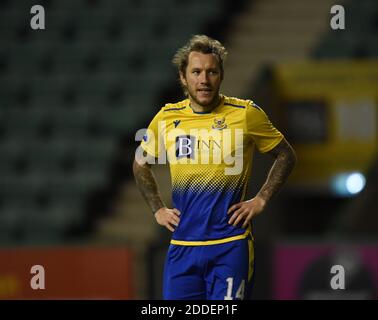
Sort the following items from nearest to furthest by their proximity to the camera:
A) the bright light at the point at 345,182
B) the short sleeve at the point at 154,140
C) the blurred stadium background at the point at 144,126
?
the short sleeve at the point at 154,140 → the blurred stadium background at the point at 144,126 → the bright light at the point at 345,182

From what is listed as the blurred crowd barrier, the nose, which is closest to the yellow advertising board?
the blurred crowd barrier

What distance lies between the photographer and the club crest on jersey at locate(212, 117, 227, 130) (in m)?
4.49

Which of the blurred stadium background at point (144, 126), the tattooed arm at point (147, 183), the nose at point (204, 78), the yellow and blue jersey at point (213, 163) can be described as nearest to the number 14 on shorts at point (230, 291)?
the yellow and blue jersey at point (213, 163)

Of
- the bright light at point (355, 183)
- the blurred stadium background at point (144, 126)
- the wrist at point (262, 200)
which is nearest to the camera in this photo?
the wrist at point (262, 200)

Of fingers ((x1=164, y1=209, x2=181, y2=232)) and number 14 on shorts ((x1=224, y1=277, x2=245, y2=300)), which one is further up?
fingers ((x1=164, y1=209, x2=181, y2=232))

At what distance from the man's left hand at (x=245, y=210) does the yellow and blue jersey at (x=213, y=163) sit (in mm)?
28

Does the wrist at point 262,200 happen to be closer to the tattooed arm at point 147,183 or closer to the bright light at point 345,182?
the tattooed arm at point 147,183

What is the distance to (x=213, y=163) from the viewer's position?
4.47 meters

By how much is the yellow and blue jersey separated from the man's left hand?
0.03 m

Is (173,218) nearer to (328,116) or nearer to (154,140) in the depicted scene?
Answer: (154,140)

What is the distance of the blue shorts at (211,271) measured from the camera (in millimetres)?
4477

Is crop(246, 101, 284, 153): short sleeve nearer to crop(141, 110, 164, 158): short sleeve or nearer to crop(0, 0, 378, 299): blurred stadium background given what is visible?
crop(141, 110, 164, 158): short sleeve

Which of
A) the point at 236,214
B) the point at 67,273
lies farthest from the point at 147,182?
the point at 67,273
